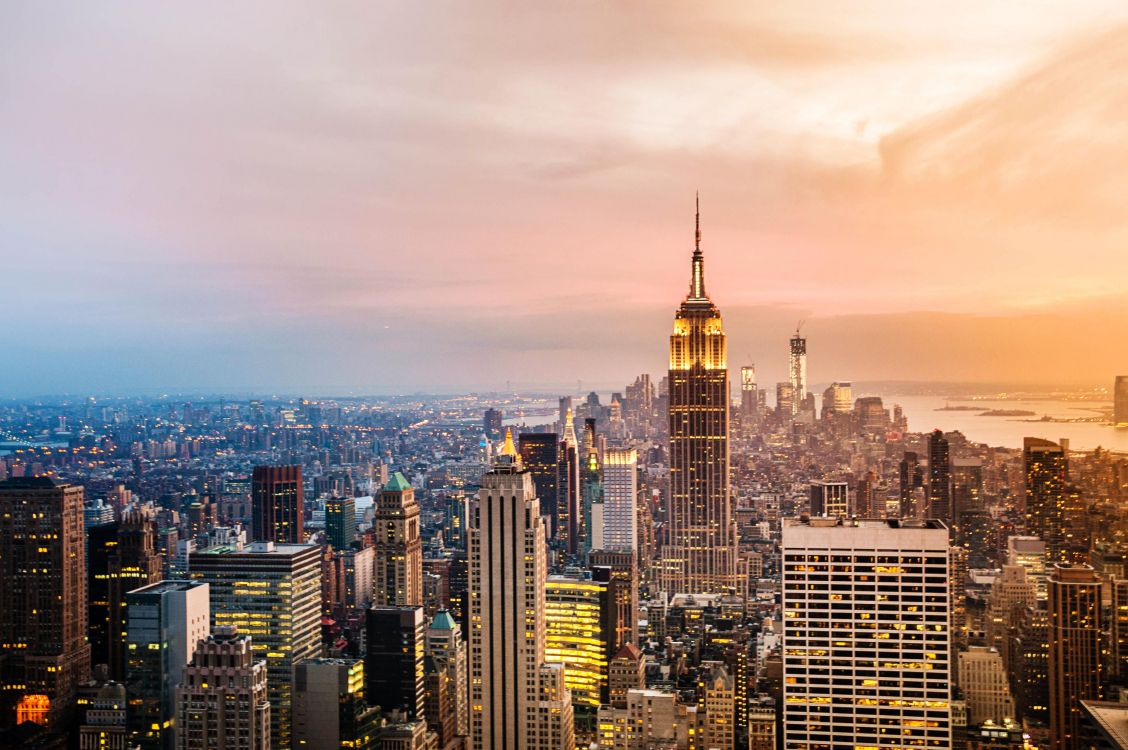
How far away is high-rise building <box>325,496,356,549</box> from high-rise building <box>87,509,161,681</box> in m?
3.47

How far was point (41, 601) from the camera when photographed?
19.8 meters

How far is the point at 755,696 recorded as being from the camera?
54.4 feet

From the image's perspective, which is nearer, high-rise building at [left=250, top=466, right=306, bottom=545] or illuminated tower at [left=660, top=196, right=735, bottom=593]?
high-rise building at [left=250, top=466, right=306, bottom=545]

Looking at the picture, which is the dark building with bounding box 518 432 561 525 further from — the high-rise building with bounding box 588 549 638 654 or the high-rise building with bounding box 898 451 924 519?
the high-rise building with bounding box 898 451 924 519

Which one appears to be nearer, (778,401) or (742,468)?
(778,401)

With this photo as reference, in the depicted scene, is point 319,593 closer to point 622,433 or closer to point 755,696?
point 755,696

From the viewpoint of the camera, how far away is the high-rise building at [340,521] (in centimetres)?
2302

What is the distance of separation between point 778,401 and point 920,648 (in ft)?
27.7

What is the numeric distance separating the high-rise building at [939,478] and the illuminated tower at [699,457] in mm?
10081

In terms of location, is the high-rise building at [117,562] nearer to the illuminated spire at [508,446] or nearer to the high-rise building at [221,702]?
the high-rise building at [221,702]

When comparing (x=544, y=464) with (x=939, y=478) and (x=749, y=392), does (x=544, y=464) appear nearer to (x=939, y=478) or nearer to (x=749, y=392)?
(x=749, y=392)

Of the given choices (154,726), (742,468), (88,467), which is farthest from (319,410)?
(742,468)

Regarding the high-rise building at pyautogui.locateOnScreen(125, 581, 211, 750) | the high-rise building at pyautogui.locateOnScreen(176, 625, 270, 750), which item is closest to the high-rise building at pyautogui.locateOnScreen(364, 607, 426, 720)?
the high-rise building at pyautogui.locateOnScreen(125, 581, 211, 750)

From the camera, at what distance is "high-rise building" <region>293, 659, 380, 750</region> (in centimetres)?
1620
